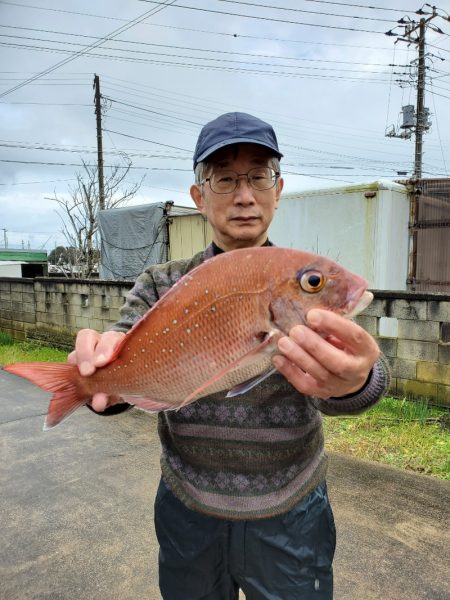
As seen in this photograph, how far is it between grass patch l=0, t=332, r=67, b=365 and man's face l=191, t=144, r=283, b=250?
25.7 ft

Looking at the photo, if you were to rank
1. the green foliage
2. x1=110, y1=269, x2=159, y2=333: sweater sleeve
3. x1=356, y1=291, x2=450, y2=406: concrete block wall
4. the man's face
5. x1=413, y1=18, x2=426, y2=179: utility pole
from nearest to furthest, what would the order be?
the man's face
x1=110, y1=269, x2=159, y2=333: sweater sleeve
x1=356, y1=291, x2=450, y2=406: concrete block wall
the green foliage
x1=413, y1=18, x2=426, y2=179: utility pole

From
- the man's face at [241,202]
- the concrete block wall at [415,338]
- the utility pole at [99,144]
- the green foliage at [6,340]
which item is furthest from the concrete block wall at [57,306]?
the utility pole at [99,144]

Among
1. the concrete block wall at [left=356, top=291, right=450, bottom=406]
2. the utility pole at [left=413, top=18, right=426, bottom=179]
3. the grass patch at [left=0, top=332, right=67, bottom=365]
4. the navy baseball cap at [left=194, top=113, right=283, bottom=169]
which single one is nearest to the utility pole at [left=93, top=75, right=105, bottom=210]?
the grass patch at [left=0, top=332, right=67, bottom=365]

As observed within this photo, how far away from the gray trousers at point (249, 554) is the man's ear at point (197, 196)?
119 centimetres

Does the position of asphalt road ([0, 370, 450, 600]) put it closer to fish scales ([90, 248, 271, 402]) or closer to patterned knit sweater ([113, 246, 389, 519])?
patterned knit sweater ([113, 246, 389, 519])

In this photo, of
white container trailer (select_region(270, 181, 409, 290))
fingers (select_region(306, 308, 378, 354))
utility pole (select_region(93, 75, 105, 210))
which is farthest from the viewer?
utility pole (select_region(93, 75, 105, 210))

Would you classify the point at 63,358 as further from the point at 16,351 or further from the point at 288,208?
the point at 288,208

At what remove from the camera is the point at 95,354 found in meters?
1.58

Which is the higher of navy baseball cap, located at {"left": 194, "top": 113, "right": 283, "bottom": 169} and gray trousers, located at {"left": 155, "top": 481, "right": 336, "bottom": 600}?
navy baseball cap, located at {"left": 194, "top": 113, "right": 283, "bottom": 169}

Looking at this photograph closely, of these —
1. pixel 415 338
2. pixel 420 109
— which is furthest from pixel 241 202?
pixel 420 109

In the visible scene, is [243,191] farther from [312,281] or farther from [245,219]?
[312,281]

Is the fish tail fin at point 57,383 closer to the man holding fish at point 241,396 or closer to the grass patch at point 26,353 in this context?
the man holding fish at point 241,396

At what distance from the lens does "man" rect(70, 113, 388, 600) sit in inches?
68.4

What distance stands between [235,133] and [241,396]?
0.99m
